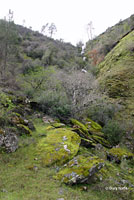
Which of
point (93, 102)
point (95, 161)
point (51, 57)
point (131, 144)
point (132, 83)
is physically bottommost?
point (131, 144)

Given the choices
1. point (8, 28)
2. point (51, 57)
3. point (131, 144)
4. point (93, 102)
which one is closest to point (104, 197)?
point (131, 144)

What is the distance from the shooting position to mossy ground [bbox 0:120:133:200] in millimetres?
3812

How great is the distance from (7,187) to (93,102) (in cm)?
1195

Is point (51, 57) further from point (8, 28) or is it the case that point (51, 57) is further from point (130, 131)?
point (130, 131)

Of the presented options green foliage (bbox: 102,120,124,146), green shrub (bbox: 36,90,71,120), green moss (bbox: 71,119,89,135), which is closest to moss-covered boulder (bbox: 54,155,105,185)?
green moss (bbox: 71,119,89,135)

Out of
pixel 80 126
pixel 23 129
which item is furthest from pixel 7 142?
pixel 80 126

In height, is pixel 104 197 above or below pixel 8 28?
below

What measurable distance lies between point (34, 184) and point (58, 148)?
1.98 m

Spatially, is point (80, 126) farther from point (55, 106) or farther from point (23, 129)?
point (23, 129)

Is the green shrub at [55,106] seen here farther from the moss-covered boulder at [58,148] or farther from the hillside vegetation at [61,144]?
the moss-covered boulder at [58,148]

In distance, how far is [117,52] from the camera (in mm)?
27031

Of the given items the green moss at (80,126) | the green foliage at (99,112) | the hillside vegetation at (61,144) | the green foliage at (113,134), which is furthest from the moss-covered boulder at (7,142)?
the green foliage at (99,112)

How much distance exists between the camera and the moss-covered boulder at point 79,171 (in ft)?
14.6

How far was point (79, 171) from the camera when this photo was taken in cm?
459
